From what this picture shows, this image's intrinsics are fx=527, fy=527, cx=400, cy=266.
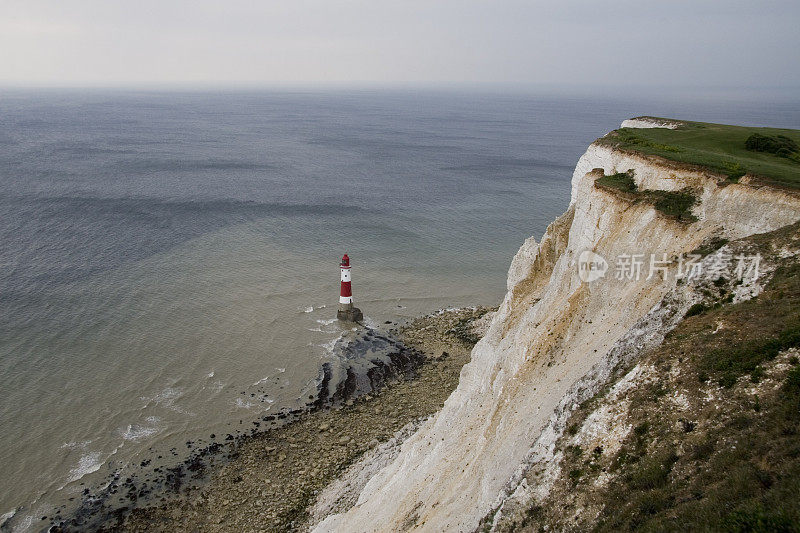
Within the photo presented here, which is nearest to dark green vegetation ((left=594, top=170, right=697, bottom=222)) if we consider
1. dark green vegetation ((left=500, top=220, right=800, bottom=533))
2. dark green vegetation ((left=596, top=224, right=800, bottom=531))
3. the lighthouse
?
dark green vegetation ((left=500, top=220, right=800, bottom=533))

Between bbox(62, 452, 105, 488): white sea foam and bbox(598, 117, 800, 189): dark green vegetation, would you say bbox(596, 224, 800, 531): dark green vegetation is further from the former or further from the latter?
bbox(62, 452, 105, 488): white sea foam

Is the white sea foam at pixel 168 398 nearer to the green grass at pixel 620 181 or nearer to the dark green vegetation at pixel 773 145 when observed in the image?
the green grass at pixel 620 181

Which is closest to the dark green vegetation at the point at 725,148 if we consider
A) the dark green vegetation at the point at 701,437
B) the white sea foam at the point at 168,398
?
the dark green vegetation at the point at 701,437

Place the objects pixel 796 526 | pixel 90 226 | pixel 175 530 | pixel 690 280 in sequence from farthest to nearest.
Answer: pixel 90 226 → pixel 175 530 → pixel 690 280 → pixel 796 526

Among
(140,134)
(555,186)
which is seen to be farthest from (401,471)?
(140,134)

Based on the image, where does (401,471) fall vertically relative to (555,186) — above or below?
below

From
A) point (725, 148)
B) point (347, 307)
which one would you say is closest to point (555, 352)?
point (725, 148)

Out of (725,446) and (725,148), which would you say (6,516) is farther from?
(725,148)

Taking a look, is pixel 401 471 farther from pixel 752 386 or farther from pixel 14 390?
pixel 14 390

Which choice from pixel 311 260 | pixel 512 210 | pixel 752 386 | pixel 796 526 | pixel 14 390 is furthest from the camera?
pixel 512 210
